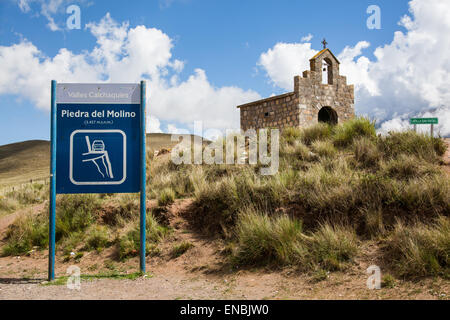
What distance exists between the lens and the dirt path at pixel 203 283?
15.2 ft

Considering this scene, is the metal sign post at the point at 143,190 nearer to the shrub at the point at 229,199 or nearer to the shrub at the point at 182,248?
the shrub at the point at 182,248

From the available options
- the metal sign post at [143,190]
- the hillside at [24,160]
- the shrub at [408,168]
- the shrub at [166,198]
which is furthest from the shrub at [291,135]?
the hillside at [24,160]

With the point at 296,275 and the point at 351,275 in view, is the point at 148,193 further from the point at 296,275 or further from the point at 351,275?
the point at 351,275

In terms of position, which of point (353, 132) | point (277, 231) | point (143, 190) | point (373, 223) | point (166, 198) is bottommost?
point (277, 231)

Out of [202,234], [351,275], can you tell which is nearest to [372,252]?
[351,275]

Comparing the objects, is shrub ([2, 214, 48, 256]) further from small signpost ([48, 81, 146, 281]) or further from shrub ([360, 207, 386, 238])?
shrub ([360, 207, 386, 238])

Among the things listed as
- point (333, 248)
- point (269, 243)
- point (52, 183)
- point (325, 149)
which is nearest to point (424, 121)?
point (325, 149)

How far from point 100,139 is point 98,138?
39 mm

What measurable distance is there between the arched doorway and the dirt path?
1242cm

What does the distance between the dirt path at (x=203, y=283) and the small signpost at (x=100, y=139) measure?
818mm

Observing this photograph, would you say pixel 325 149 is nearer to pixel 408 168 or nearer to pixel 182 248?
pixel 408 168

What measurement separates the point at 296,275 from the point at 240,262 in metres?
1.12

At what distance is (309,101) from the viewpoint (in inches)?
651
